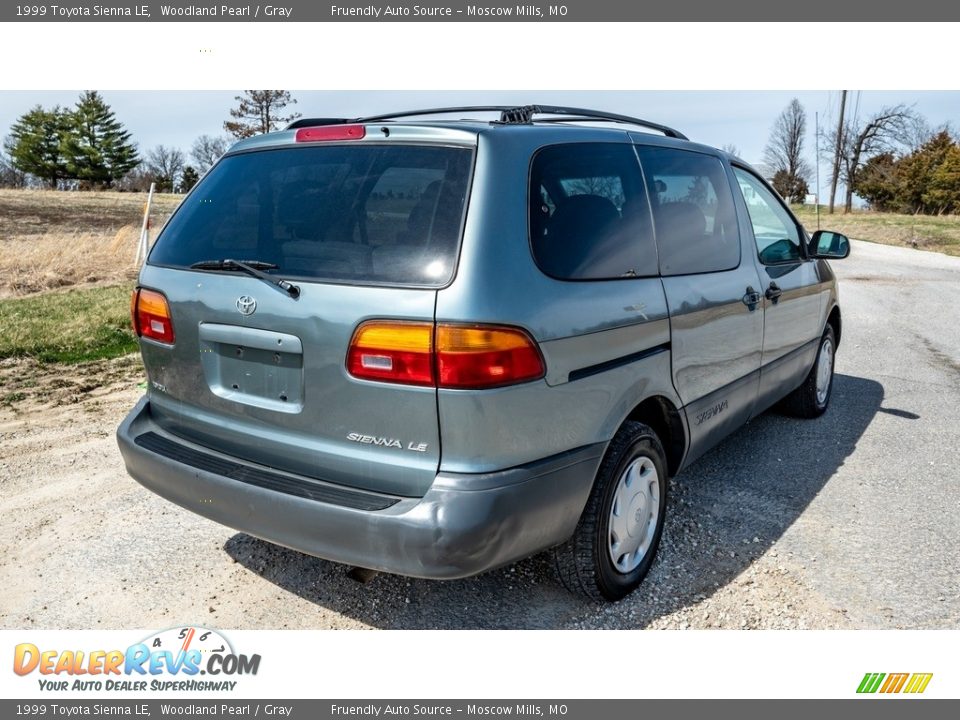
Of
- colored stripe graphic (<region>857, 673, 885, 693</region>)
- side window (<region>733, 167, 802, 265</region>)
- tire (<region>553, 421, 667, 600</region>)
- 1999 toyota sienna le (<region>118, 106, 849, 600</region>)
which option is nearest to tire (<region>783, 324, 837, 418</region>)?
side window (<region>733, 167, 802, 265</region>)

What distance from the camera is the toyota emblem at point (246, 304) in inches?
107

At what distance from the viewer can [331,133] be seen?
2.90 metres

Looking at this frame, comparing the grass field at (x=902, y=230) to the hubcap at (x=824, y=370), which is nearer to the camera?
the hubcap at (x=824, y=370)

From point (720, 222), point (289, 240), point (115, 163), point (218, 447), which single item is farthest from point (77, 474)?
point (115, 163)

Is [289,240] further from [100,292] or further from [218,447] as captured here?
[100,292]

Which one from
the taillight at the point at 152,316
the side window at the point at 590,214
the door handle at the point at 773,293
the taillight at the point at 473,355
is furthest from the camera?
the door handle at the point at 773,293

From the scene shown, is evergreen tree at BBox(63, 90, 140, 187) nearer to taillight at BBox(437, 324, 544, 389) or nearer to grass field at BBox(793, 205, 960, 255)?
grass field at BBox(793, 205, 960, 255)

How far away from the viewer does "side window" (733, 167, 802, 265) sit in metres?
4.45

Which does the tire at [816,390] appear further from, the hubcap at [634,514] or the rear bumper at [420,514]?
the rear bumper at [420,514]

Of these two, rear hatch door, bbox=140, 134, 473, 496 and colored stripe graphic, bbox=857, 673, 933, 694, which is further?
colored stripe graphic, bbox=857, 673, 933, 694

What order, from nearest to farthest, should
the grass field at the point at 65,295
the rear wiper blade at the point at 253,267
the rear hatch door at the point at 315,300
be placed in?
the rear hatch door at the point at 315,300, the rear wiper blade at the point at 253,267, the grass field at the point at 65,295

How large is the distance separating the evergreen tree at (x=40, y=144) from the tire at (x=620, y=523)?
71.3 metres

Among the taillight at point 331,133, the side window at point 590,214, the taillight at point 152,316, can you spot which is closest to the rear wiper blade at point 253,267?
the taillight at point 152,316

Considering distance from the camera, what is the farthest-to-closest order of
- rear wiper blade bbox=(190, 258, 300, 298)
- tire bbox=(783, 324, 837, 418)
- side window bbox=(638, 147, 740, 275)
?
tire bbox=(783, 324, 837, 418) → side window bbox=(638, 147, 740, 275) → rear wiper blade bbox=(190, 258, 300, 298)
